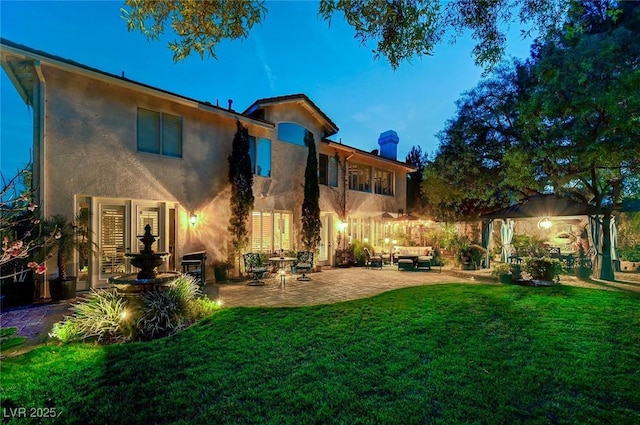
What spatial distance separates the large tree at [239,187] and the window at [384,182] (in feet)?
32.9

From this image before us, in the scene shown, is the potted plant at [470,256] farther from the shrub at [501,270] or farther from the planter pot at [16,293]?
the planter pot at [16,293]

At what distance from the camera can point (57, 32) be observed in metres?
113

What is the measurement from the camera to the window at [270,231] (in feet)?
45.5

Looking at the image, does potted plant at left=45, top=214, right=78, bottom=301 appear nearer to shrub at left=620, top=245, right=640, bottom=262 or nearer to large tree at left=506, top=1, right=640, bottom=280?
large tree at left=506, top=1, right=640, bottom=280

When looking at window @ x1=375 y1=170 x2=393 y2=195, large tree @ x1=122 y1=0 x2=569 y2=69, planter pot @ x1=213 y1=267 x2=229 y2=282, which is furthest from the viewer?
window @ x1=375 y1=170 x2=393 y2=195

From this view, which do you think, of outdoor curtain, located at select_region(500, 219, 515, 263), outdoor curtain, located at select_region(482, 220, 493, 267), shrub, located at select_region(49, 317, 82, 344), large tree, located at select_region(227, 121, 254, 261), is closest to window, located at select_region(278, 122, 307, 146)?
large tree, located at select_region(227, 121, 254, 261)

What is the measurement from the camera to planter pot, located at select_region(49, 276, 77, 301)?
8516 mm

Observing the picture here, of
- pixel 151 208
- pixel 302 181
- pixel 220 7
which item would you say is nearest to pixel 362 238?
pixel 302 181

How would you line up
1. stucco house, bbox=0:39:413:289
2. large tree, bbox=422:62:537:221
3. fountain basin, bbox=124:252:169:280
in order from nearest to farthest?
fountain basin, bbox=124:252:169:280 < stucco house, bbox=0:39:413:289 < large tree, bbox=422:62:537:221

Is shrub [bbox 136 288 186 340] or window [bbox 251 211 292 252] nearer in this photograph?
shrub [bbox 136 288 186 340]

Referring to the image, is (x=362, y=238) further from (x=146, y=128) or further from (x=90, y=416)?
(x=90, y=416)

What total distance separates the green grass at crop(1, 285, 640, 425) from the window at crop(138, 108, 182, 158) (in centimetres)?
680

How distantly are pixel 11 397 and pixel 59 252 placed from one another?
230 inches

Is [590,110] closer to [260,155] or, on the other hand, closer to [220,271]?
[260,155]
